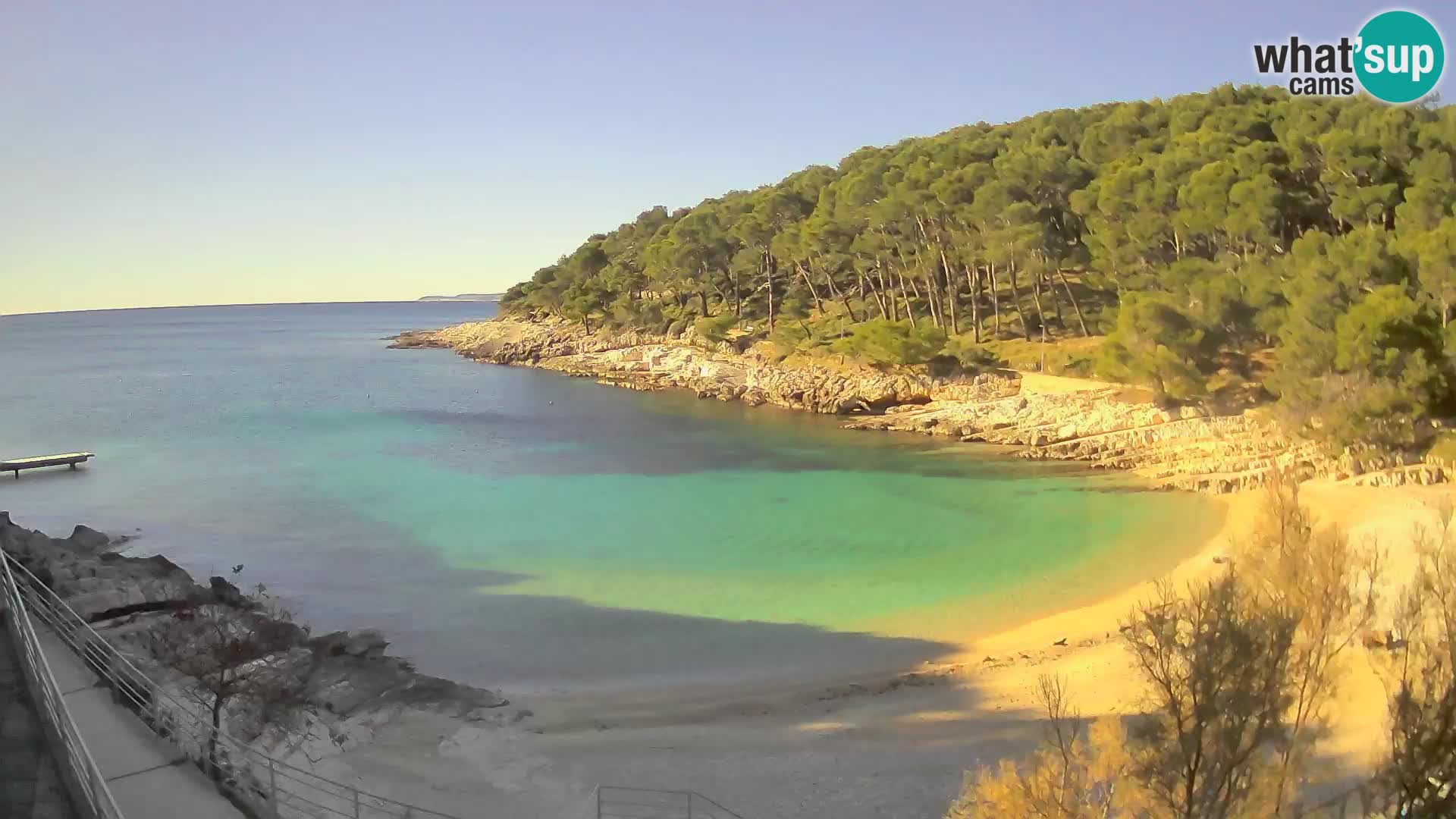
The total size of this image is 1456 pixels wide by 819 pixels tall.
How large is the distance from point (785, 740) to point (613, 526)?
1173 centimetres

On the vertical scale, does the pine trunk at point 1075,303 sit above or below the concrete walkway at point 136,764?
above

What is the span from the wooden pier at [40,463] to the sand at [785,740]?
2626cm

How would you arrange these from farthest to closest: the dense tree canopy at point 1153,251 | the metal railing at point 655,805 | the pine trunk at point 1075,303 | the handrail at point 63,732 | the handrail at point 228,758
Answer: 1. the pine trunk at point 1075,303
2. the dense tree canopy at point 1153,251
3. the metal railing at point 655,805
4. the handrail at point 228,758
5. the handrail at point 63,732

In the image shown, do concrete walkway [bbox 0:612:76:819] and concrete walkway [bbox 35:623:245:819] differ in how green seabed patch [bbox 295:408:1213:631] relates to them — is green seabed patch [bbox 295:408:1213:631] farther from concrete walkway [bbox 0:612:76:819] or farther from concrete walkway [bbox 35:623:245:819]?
concrete walkway [bbox 0:612:76:819]

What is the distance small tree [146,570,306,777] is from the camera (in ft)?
28.9

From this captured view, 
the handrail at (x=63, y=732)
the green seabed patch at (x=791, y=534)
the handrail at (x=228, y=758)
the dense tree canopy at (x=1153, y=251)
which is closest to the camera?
the handrail at (x=63, y=732)

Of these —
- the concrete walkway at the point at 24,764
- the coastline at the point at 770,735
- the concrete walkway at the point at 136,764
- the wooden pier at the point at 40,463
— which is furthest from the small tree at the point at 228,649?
the wooden pier at the point at 40,463

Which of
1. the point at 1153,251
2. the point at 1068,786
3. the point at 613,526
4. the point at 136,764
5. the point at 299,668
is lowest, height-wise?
the point at 613,526

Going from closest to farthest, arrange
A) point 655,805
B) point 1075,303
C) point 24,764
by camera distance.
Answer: point 24,764 → point 655,805 → point 1075,303

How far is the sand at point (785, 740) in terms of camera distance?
899 cm

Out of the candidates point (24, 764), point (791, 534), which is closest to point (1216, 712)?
point (24, 764)

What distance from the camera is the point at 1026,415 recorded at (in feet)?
101

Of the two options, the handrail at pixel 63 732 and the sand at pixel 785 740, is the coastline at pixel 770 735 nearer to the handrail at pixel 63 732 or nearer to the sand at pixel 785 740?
the sand at pixel 785 740

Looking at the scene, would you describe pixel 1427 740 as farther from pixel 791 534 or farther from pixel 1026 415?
pixel 1026 415
